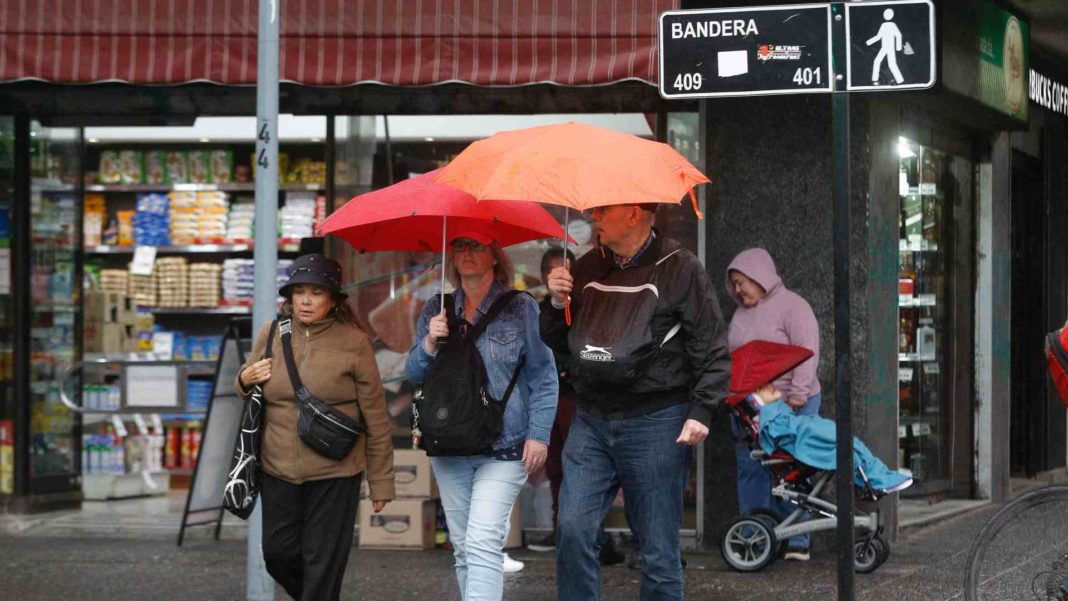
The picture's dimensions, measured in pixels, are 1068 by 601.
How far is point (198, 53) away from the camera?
902cm

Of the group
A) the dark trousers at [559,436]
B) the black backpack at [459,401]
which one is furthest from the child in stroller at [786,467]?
the black backpack at [459,401]

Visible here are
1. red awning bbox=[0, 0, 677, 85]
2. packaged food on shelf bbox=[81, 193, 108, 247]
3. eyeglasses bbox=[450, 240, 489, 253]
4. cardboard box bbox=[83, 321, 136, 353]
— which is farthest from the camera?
packaged food on shelf bbox=[81, 193, 108, 247]

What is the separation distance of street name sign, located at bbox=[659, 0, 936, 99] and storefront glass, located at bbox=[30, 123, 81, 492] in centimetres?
602

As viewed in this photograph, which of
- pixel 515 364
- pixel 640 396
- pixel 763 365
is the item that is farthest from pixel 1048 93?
pixel 640 396

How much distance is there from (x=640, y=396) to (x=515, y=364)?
0.64 metres

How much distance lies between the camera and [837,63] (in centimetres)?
584

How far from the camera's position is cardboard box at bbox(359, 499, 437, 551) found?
31.4 feet

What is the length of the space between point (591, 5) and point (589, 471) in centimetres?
373

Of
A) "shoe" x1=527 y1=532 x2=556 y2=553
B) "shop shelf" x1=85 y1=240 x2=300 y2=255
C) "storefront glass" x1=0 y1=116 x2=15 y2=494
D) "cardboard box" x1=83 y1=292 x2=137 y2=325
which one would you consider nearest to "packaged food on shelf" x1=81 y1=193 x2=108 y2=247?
"shop shelf" x1=85 y1=240 x2=300 y2=255

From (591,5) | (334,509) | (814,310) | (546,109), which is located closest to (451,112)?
(546,109)

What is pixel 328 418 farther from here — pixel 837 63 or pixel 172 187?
pixel 172 187

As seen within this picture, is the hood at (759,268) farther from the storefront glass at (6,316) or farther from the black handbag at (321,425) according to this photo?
the storefront glass at (6,316)

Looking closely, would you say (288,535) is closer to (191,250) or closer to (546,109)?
(546,109)

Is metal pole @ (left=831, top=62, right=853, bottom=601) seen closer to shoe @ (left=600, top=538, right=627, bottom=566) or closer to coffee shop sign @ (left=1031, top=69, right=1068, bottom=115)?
shoe @ (left=600, top=538, right=627, bottom=566)
